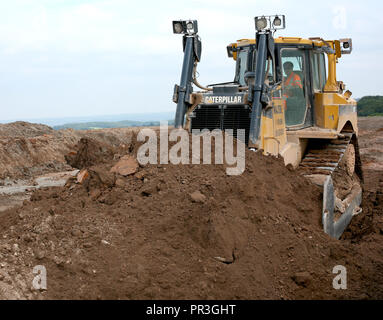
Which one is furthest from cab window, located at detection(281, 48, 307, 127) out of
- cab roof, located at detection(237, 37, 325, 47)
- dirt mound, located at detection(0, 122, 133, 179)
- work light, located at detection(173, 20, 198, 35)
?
dirt mound, located at detection(0, 122, 133, 179)

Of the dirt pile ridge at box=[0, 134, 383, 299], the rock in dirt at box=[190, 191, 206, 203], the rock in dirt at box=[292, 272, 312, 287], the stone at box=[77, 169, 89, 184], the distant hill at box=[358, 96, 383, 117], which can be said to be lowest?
the rock in dirt at box=[292, 272, 312, 287]

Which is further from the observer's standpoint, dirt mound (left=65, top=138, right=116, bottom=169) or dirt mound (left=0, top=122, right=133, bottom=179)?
dirt mound (left=0, top=122, right=133, bottom=179)

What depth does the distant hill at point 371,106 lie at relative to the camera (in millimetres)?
35094

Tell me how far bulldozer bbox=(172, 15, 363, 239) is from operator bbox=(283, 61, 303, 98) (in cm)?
2

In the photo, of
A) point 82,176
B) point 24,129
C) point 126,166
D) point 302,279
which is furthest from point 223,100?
point 24,129

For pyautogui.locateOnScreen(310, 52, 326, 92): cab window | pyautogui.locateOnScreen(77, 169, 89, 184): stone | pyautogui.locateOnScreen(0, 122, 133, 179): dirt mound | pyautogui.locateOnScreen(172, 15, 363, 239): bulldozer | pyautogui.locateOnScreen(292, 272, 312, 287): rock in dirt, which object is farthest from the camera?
pyautogui.locateOnScreen(0, 122, 133, 179): dirt mound

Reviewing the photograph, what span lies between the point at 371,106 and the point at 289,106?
99.7 feet

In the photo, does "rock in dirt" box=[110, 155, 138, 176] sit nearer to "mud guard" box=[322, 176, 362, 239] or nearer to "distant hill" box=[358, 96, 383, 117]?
Result: "mud guard" box=[322, 176, 362, 239]

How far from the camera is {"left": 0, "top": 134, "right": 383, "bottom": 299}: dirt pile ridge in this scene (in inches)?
186

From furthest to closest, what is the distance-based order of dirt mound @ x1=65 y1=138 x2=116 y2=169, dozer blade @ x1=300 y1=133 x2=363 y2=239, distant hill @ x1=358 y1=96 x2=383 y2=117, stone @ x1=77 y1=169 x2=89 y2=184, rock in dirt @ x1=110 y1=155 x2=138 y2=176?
distant hill @ x1=358 y1=96 x2=383 y2=117 → dirt mound @ x1=65 y1=138 x2=116 y2=169 → dozer blade @ x1=300 y1=133 x2=363 y2=239 → stone @ x1=77 y1=169 x2=89 y2=184 → rock in dirt @ x1=110 y1=155 x2=138 y2=176

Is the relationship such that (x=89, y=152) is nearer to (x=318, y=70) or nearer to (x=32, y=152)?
(x=32, y=152)

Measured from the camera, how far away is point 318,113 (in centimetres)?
857

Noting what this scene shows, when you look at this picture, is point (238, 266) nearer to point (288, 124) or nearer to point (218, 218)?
point (218, 218)

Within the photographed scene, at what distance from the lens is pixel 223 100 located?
7258mm
